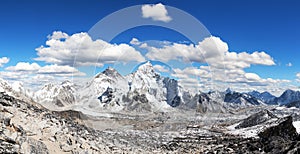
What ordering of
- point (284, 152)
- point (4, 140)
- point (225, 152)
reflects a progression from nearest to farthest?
1. point (4, 140)
2. point (284, 152)
3. point (225, 152)

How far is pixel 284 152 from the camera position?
1044 inches

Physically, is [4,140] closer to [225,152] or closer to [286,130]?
[225,152]

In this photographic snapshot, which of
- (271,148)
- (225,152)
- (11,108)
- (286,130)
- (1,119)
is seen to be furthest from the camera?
(286,130)

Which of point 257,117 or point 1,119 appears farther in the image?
point 257,117

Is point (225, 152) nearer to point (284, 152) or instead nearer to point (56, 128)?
point (284, 152)

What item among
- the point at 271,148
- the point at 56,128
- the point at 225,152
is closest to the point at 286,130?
the point at 225,152

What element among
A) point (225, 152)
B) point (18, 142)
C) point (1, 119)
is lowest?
point (225, 152)

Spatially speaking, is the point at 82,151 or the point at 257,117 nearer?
the point at 82,151

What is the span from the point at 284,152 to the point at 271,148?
16.8 ft

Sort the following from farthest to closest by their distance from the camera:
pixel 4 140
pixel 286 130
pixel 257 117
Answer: pixel 257 117
pixel 286 130
pixel 4 140

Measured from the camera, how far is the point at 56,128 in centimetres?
2588

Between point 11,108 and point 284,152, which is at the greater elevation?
point 11,108

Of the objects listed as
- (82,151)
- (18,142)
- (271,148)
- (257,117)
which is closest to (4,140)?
(18,142)

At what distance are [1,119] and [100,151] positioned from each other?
8589 mm
